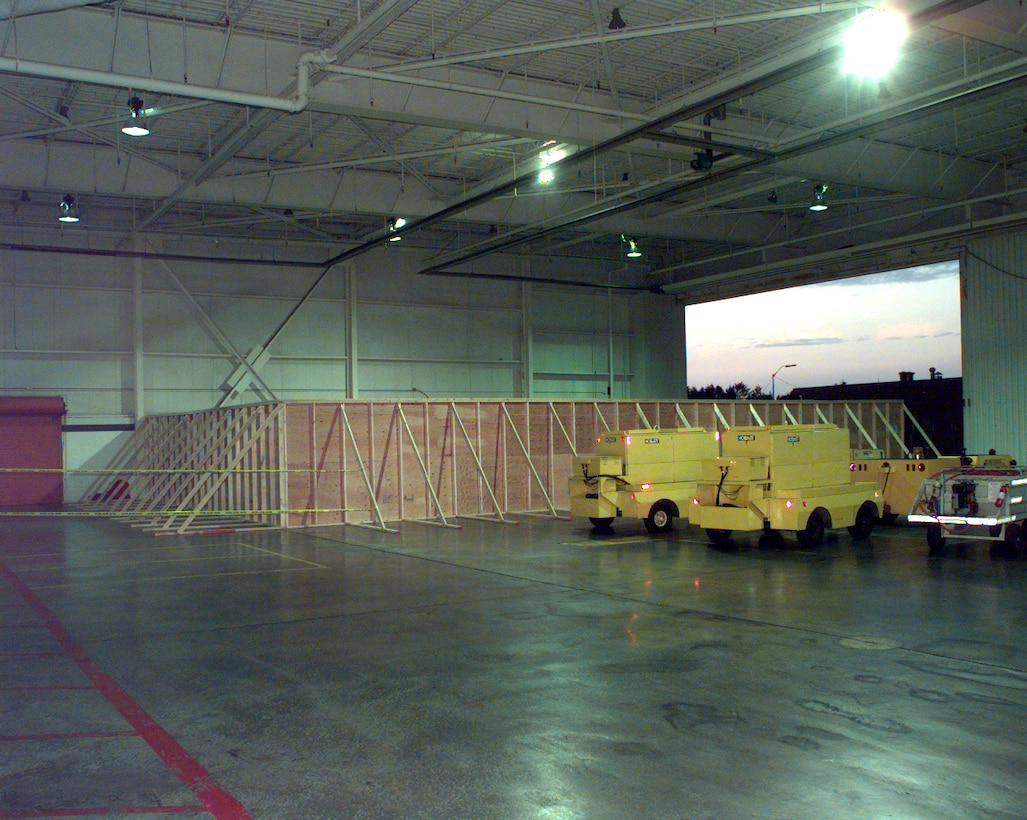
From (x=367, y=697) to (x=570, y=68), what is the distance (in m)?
13.6

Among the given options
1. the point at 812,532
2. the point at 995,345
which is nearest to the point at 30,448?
the point at 812,532

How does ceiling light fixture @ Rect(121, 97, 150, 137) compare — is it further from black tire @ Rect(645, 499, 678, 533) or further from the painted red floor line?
black tire @ Rect(645, 499, 678, 533)

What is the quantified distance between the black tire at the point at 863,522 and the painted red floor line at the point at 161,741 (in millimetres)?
13072

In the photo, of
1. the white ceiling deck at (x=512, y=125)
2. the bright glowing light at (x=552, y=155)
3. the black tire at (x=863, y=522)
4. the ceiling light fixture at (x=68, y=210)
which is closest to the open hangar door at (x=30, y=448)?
the white ceiling deck at (x=512, y=125)

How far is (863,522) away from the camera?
17156 mm

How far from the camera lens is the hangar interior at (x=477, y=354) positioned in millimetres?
5949

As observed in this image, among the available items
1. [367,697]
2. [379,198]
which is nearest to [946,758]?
[367,697]

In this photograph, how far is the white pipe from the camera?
1298 cm

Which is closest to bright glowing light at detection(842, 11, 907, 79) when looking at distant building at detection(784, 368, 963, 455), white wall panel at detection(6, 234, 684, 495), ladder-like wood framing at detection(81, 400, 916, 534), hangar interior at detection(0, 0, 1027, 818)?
hangar interior at detection(0, 0, 1027, 818)

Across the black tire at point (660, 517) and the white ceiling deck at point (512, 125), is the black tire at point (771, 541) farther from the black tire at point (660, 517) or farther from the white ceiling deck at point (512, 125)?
the white ceiling deck at point (512, 125)

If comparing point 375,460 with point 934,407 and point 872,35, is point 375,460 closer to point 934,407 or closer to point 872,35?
point 872,35

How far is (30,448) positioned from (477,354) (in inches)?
584

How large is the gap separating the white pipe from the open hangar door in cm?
1579

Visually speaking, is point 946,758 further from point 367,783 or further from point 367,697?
point 367,697
